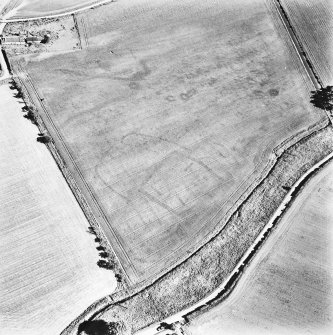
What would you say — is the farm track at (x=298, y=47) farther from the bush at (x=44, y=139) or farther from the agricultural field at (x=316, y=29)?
the bush at (x=44, y=139)

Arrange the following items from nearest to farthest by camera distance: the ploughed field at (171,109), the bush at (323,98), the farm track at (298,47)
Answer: the ploughed field at (171,109) < the bush at (323,98) < the farm track at (298,47)

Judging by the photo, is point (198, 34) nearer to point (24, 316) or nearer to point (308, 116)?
point (308, 116)

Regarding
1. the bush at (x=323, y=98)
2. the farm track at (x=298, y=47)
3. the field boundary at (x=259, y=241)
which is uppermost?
the farm track at (x=298, y=47)

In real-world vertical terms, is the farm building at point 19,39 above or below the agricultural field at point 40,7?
below

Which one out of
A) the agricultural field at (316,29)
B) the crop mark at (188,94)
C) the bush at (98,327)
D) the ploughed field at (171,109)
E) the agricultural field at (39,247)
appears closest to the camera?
the bush at (98,327)

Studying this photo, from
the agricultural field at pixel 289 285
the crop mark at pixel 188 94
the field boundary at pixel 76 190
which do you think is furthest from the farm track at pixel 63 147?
the crop mark at pixel 188 94
